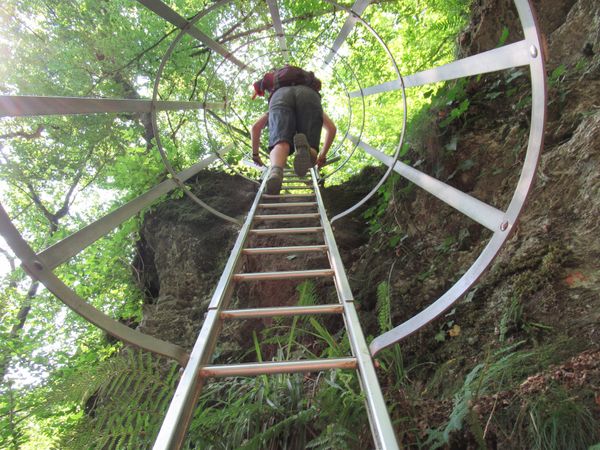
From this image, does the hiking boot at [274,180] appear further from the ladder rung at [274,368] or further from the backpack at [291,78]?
the ladder rung at [274,368]

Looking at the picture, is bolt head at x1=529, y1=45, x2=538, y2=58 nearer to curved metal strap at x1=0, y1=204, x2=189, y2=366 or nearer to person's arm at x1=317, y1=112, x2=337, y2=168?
curved metal strap at x1=0, y1=204, x2=189, y2=366

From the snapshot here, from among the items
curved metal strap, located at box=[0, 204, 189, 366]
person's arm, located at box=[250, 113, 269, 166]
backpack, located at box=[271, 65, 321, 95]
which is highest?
backpack, located at box=[271, 65, 321, 95]

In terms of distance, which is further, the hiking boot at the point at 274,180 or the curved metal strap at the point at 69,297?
the hiking boot at the point at 274,180

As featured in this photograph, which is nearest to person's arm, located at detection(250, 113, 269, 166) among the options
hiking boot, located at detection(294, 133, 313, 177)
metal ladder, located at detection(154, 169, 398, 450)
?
hiking boot, located at detection(294, 133, 313, 177)

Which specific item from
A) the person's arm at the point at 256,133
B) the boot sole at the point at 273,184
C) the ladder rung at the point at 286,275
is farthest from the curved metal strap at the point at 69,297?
the person's arm at the point at 256,133

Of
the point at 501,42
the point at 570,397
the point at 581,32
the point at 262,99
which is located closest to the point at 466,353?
the point at 570,397

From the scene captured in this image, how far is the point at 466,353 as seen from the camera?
6.45 ft

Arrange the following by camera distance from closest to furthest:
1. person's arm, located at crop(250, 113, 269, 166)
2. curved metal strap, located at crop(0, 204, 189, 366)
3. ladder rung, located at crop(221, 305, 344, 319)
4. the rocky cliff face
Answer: curved metal strap, located at crop(0, 204, 189, 366) < the rocky cliff face < ladder rung, located at crop(221, 305, 344, 319) < person's arm, located at crop(250, 113, 269, 166)

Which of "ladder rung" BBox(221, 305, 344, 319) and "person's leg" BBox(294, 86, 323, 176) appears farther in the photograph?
"person's leg" BBox(294, 86, 323, 176)

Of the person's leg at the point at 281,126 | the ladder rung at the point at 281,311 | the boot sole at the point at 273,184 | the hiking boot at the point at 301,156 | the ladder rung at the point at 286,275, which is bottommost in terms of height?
the ladder rung at the point at 281,311

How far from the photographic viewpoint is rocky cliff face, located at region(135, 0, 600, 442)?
1.66 meters

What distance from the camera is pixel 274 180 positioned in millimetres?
3172

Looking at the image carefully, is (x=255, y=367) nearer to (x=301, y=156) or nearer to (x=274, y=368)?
(x=274, y=368)

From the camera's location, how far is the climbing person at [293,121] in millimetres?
3240
